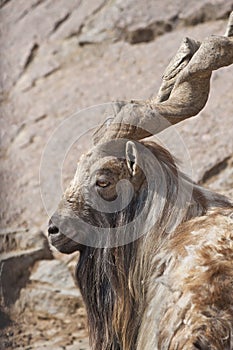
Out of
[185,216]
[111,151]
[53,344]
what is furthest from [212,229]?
[53,344]

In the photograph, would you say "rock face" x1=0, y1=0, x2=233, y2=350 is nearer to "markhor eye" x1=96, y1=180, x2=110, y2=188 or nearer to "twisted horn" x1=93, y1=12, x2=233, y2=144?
"twisted horn" x1=93, y1=12, x2=233, y2=144

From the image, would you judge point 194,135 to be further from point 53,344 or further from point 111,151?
point 111,151

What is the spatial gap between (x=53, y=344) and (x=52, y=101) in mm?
4003

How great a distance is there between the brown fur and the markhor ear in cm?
2

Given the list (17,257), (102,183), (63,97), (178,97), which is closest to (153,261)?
(102,183)

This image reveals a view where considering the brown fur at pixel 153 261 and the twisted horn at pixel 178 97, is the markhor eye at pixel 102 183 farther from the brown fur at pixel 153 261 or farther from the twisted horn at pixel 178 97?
the twisted horn at pixel 178 97

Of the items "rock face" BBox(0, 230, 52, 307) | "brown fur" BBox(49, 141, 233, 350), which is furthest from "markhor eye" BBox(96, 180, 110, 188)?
"rock face" BBox(0, 230, 52, 307)

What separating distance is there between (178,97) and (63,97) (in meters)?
6.01

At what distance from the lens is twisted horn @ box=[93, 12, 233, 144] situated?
5180 mm

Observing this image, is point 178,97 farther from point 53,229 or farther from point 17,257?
point 17,257

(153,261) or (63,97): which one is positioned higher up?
(153,261)

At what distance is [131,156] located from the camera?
5.10 metres

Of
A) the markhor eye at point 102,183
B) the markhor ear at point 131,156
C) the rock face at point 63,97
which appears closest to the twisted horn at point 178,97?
the markhor ear at point 131,156

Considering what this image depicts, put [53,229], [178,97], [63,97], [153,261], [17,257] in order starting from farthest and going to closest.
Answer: [63,97] < [17,257] < [178,97] < [53,229] < [153,261]
